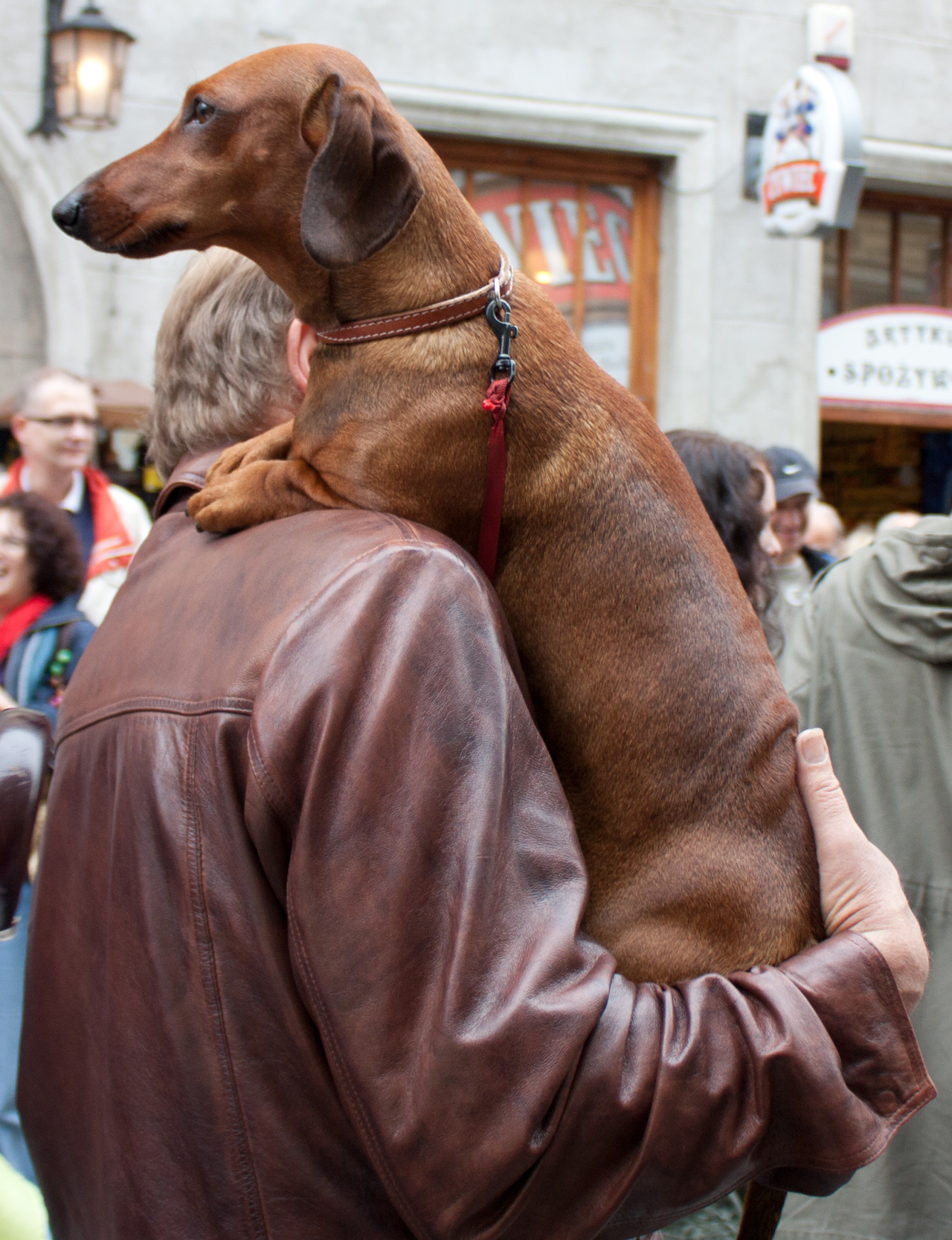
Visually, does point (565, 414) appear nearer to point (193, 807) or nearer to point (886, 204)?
point (193, 807)

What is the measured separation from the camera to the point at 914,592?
2.51 meters

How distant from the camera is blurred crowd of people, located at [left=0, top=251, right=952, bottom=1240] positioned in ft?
5.52

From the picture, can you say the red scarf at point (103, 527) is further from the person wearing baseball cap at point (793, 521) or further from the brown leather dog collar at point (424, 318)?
the brown leather dog collar at point (424, 318)

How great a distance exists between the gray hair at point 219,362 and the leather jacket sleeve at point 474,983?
26.8 inches

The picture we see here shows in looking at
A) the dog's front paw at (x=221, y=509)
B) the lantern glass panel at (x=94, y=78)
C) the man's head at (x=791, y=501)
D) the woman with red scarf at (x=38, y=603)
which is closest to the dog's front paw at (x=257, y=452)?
the dog's front paw at (x=221, y=509)

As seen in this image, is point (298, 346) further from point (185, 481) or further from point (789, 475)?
point (789, 475)

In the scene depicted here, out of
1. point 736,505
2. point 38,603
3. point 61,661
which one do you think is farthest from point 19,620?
point 736,505

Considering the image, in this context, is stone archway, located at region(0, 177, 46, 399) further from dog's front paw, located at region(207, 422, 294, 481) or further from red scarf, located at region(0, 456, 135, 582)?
dog's front paw, located at region(207, 422, 294, 481)

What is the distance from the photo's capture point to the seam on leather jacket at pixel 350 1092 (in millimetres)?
984

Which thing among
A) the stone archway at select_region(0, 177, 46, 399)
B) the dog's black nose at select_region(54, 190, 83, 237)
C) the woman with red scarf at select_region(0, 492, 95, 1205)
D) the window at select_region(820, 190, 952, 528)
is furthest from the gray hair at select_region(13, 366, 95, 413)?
the window at select_region(820, 190, 952, 528)

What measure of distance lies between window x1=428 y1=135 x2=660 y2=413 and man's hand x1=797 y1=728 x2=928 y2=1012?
6.20 meters

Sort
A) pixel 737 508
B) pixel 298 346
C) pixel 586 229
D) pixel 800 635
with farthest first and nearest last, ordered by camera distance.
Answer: pixel 586 229, pixel 737 508, pixel 800 635, pixel 298 346

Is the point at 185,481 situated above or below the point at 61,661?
above

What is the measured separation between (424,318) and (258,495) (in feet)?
1.09
